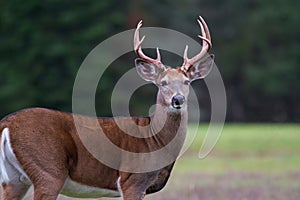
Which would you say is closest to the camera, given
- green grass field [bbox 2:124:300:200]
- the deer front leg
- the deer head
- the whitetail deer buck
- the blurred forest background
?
the whitetail deer buck

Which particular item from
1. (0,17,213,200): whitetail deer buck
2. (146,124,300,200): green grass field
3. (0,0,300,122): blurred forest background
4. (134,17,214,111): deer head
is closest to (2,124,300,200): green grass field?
(146,124,300,200): green grass field

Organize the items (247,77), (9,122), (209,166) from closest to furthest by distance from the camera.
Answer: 1. (9,122)
2. (209,166)
3. (247,77)

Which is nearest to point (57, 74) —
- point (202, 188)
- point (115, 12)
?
point (115, 12)

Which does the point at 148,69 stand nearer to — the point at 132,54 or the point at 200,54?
the point at 200,54

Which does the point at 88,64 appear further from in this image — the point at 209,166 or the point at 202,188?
the point at 202,188

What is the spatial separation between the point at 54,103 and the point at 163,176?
2917 centimetres

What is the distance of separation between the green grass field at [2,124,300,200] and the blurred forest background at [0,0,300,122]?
1126 centimetres

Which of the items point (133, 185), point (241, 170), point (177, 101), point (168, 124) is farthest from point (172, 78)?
point (241, 170)

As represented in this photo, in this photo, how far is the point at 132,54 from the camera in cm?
3906

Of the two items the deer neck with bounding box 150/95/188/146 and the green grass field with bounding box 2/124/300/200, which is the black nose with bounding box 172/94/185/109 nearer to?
the deer neck with bounding box 150/95/188/146

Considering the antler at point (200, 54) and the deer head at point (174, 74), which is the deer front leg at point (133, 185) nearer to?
the deer head at point (174, 74)

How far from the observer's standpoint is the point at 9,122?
785 centimetres

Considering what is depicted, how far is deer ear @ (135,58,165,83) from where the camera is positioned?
8.73 m

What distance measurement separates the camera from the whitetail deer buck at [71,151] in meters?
7.75
